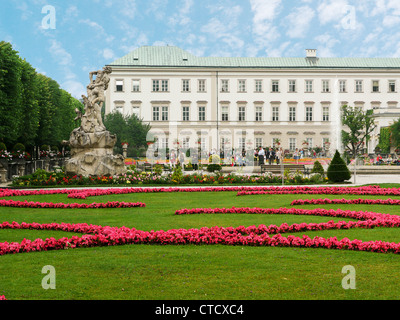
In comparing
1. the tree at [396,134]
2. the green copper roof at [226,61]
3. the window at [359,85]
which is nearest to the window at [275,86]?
the green copper roof at [226,61]

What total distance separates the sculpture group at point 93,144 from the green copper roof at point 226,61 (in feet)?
122

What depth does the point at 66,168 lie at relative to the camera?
2077 cm

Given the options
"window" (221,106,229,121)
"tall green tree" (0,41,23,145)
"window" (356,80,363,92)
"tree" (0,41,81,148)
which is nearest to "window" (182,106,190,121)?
"window" (221,106,229,121)

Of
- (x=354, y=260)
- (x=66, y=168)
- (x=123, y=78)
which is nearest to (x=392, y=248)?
(x=354, y=260)

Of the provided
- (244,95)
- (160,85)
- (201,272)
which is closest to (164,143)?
(160,85)

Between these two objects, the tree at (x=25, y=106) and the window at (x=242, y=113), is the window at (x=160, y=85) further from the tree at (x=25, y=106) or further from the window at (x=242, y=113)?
the tree at (x=25, y=106)

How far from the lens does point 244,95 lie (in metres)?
59.9

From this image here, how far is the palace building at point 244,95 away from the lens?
58.0m

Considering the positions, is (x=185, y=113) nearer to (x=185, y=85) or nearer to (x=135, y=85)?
(x=185, y=85)

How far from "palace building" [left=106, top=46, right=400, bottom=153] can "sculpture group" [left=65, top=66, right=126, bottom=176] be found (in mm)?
35646

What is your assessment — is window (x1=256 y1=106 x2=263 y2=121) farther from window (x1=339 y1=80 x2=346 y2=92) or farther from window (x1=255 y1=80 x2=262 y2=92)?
window (x1=339 y1=80 x2=346 y2=92)

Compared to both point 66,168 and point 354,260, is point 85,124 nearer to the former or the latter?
point 66,168

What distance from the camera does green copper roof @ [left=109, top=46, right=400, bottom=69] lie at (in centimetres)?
5850
